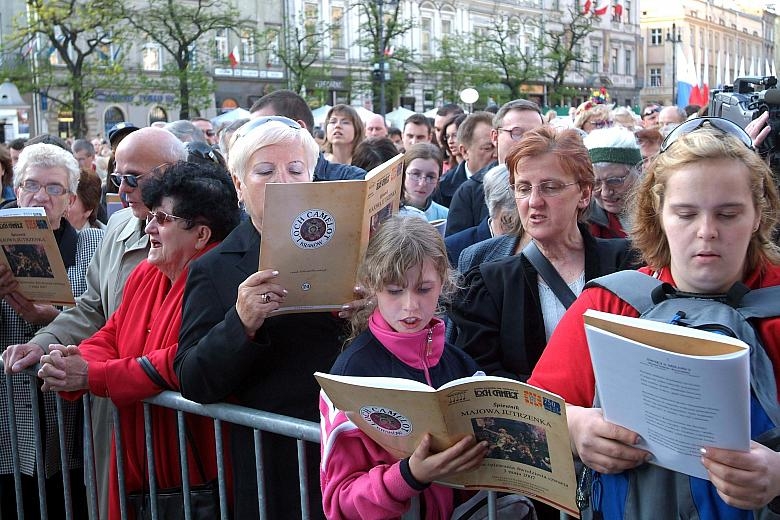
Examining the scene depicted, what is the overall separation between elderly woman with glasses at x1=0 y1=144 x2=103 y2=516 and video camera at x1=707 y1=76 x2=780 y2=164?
295 centimetres

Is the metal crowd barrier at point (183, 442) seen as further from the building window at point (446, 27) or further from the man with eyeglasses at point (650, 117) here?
the building window at point (446, 27)

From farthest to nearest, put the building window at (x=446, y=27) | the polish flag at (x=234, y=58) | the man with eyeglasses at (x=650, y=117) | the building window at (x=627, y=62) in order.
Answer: the building window at (x=627, y=62)
the building window at (x=446, y=27)
the polish flag at (x=234, y=58)
the man with eyeglasses at (x=650, y=117)

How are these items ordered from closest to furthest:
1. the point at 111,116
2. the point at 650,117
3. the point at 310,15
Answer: the point at 650,117 < the point at 111,116 < the point at 310,15

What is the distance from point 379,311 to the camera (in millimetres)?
2545

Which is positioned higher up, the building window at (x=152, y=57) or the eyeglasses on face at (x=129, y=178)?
the building window at (x=152, y=57)

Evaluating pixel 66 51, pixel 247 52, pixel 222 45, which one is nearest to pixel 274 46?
pixel 247 52

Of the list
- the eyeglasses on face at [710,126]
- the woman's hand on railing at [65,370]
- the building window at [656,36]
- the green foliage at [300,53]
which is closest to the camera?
the eyeglasses on face at [710,126]

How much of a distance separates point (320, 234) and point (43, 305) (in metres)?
2.03

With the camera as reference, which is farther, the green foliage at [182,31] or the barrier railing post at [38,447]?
the green foliage at [182,31]

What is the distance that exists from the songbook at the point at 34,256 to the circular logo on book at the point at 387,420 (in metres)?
2.00

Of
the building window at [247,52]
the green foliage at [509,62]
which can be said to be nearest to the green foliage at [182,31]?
the building window at [247,52]

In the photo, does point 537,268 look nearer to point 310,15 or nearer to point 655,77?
point 310,15

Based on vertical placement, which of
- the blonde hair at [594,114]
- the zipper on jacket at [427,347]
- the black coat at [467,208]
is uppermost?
the blonde hair at [594,114]

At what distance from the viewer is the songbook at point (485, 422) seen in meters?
1.99
